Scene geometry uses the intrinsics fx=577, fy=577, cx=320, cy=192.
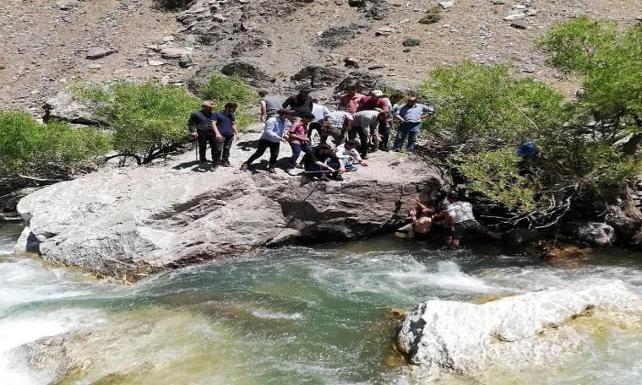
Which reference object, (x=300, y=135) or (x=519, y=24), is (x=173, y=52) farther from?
(x=300, y=135)

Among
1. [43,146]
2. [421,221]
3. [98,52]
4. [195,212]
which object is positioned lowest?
[98,52]

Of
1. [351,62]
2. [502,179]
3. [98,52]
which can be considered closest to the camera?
[502,179]

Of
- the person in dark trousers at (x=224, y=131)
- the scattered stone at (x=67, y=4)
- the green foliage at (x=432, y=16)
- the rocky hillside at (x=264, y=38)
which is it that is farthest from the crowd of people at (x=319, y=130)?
the scattered stone at (x=67, y=4)

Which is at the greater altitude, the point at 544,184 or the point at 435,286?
the point at 544,184

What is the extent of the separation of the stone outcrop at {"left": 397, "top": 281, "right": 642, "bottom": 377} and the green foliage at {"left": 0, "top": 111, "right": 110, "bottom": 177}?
519 inches

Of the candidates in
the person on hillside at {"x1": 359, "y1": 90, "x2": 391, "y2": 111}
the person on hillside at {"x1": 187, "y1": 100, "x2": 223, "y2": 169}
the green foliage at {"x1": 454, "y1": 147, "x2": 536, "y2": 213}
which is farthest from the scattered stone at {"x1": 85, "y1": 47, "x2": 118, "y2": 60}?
the green foliage at {"x1": 454, "y1": 147, "x2": 536, "y2": 213}

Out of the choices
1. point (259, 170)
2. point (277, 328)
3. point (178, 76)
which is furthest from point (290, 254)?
point (178, 76)

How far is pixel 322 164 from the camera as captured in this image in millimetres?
14586

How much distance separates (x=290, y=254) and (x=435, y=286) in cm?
382

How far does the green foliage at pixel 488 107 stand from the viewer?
14.5 m

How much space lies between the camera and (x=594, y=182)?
42.9 feet

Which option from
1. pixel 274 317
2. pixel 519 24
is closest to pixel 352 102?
pixel 274 317

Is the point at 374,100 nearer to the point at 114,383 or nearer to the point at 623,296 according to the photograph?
the point at 623,296

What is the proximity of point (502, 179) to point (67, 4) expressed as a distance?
37.8 meters
